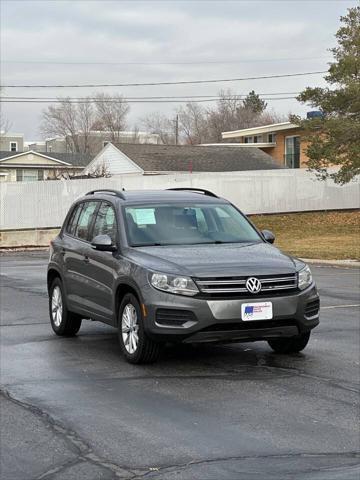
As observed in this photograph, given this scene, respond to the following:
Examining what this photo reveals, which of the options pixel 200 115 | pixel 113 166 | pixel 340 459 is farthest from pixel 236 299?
pixel 200 115

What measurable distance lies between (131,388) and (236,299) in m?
1.29

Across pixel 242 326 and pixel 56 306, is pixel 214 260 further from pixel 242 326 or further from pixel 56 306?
pixel 56 306

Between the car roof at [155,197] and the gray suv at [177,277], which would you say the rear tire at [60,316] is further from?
the car roof at [155,197]

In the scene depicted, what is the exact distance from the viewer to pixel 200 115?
310 feet

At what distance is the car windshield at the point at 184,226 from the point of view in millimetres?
8555

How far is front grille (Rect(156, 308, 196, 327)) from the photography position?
7.41 meters

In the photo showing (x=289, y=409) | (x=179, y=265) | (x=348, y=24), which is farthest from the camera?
(x=348, y=24)

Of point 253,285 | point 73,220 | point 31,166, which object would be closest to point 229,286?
point 253,285

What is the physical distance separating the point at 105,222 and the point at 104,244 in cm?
78

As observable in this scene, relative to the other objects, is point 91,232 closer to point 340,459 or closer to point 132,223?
point 132,223

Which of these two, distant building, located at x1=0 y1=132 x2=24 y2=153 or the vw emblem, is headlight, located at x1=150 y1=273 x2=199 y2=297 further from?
distant building, located at x1=0 y1=132 x2=24 y2=153

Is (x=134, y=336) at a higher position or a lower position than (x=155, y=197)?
lower

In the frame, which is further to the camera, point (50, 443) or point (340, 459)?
point (50, 443)

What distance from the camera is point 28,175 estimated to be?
216 feet
